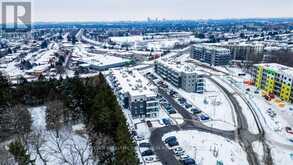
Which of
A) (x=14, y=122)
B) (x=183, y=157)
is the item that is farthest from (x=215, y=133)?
(x=14, y=122)

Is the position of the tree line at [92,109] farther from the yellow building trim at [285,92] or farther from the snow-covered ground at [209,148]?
the yellow building trim at [285,92]

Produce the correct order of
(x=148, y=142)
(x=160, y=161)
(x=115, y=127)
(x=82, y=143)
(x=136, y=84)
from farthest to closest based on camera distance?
(x=136, y=84)
(x=148, y=142)
(x=82, y=143)
(x=160, y=161)
(x=115, y=127)

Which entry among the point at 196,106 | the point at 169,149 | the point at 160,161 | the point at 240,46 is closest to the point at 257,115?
the point at 196,106

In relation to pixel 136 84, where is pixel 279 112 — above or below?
below

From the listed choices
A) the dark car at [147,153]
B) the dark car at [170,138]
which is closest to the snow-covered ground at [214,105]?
the dark car at [170,138]

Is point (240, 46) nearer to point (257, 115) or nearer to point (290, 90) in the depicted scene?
point (290, 90)

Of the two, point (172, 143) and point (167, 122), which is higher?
point (167, 122)

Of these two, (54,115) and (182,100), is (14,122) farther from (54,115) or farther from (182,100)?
(182,100)
